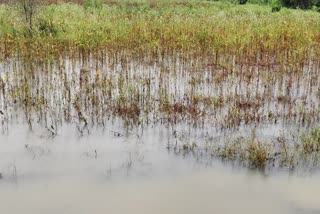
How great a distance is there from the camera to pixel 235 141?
6074 millimetres

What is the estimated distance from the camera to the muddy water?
4.62 m

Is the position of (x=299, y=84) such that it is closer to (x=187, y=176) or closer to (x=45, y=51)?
(x=187, y=176)

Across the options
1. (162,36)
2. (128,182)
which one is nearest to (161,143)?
(128,182)

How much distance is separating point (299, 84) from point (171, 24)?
5.88 meters

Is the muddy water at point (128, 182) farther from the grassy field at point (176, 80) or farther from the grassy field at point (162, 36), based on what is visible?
the grassy field at point (162, 36)

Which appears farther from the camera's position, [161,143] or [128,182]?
[161,143]

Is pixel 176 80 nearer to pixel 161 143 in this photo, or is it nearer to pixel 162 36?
pixel 161 143

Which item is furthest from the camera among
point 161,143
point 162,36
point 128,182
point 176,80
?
point 162,36

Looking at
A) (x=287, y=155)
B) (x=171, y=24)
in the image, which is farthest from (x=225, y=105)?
(x=171, y=24)

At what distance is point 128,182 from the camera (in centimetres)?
507

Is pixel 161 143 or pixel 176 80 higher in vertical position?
pixel 176 80

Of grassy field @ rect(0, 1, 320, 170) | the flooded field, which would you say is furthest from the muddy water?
grassy field @ rect(0, 1, 320, 170)

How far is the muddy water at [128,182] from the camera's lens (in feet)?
15.2

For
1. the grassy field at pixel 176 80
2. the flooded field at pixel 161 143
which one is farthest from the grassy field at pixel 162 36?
the flooded field at pixel 161 143
